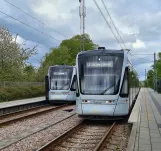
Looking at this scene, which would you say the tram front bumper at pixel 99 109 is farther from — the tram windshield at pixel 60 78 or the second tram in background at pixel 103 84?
the tram windshield at pixel 60 78

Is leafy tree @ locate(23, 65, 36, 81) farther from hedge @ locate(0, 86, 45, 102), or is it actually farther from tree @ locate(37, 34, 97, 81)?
tree @ locate(37, 34, 97, 81)

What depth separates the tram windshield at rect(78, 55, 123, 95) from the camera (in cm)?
1380

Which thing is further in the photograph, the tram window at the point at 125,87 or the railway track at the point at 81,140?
the tram window at the point at 125,87

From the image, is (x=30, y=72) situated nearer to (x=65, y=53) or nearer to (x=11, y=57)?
(x=11, y=57)

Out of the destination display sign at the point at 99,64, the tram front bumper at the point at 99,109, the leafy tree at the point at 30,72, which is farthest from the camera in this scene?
the leafy tree at the point at 30,72

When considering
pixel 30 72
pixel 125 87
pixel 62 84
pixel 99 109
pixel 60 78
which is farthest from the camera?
pixel 30 72

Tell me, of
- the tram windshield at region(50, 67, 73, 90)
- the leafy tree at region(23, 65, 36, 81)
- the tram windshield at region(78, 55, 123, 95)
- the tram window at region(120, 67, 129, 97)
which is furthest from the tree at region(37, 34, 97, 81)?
the tram window at region(120, 67, 129, 97)

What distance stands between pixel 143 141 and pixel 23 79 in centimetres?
3038

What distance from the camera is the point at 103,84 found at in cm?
1383

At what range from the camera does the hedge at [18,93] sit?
26.7 metres

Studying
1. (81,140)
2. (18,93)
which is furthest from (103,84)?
(18,93)

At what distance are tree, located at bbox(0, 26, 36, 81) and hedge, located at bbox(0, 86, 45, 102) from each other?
3.32m

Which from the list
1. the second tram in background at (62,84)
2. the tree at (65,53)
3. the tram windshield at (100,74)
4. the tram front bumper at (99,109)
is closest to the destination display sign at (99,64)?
the tram windshield at (100,74)

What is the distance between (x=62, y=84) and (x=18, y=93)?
19.9 ft
